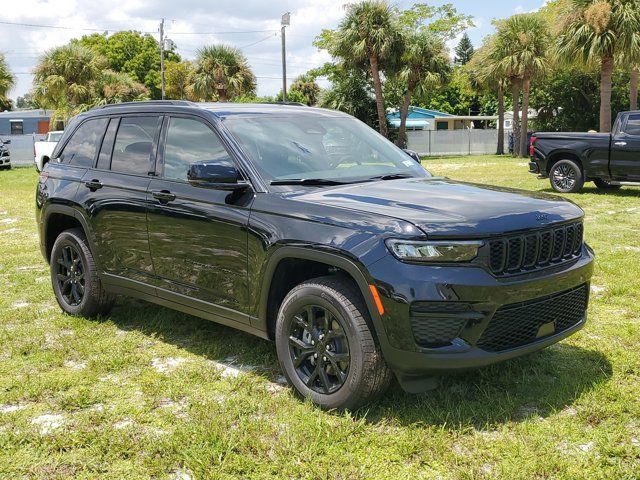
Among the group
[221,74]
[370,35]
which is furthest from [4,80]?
[370,35]

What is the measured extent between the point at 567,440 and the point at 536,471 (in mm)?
378

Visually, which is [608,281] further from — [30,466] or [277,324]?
[30,466]

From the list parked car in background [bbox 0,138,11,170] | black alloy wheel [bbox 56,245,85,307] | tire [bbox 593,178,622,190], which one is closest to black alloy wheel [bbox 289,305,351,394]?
black alloy wheel [bbox 56,245,85,307]

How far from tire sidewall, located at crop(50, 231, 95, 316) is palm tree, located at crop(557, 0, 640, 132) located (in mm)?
22526

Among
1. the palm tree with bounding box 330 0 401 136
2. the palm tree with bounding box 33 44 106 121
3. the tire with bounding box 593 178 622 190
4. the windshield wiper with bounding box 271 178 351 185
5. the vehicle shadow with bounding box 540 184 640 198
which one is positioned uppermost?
the palm tree with bounding box 330 0 401 136

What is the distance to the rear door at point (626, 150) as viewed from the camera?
536 inches

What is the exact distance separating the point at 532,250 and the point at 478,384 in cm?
98

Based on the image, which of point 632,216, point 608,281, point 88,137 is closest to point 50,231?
point 88,137

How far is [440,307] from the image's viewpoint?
3.41m

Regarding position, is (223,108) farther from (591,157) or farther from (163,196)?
(591,157)

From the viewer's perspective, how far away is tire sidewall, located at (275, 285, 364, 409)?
11.9 feet

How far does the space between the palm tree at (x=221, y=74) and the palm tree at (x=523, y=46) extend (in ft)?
44.9

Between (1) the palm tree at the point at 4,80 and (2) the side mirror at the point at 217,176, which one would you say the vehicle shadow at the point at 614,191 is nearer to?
(2) the side mirror at the point at 217,176

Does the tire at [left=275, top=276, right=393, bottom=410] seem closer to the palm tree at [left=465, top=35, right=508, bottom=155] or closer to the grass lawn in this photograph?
the grass lawn
